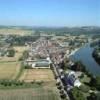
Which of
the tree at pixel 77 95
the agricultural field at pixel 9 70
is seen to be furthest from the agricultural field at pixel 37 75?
the tree at pixel 77 95

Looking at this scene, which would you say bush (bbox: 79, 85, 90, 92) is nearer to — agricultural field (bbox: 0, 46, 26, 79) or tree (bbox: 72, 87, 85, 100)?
tree (bbox: 72, 87, 85, 100)

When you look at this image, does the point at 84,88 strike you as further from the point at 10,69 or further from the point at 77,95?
the point at 10,69

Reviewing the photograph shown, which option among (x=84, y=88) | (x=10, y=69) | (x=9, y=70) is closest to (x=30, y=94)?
(x=84, y=88)

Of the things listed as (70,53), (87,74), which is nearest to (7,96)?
(87,74)

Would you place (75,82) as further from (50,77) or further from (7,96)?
(7,96)

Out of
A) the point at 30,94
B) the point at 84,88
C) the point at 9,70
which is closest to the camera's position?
the point at 30,94
